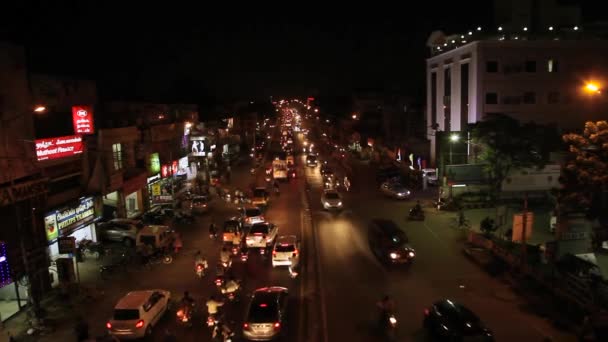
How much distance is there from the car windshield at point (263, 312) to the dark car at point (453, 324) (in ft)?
16.3

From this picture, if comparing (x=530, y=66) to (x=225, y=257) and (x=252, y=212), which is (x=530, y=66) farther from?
(x=225, y=257)

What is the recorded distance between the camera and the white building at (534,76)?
161 feet

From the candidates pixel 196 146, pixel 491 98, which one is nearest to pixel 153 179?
pixel 196 146

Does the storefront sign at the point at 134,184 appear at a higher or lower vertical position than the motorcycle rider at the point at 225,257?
higher

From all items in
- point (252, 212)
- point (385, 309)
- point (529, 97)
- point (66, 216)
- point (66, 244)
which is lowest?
point (385, 309)

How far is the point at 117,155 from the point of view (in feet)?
106

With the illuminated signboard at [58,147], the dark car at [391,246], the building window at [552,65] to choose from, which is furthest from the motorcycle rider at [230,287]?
the building window at [552,65]

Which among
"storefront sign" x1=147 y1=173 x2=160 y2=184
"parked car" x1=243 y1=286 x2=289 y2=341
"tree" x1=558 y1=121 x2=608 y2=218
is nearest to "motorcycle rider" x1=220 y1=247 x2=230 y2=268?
"parked car" x1=243 y1=286 x2=289 y2=341

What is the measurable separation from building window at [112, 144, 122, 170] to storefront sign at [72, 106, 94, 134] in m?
5.08

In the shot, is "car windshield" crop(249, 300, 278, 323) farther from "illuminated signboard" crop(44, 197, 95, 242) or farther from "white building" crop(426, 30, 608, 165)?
"white building" crop(426, 30, 608, 165)

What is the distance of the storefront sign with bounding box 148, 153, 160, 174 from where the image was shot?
125 feet

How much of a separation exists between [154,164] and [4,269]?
20773 millimetres

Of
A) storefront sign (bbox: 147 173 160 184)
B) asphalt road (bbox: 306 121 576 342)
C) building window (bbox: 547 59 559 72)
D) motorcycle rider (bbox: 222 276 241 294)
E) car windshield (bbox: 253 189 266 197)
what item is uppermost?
building window (bbox: 547 59 559 72)

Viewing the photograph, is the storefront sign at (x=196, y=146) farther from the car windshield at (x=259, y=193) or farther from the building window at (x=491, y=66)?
the building window at (x=491, y=66)
